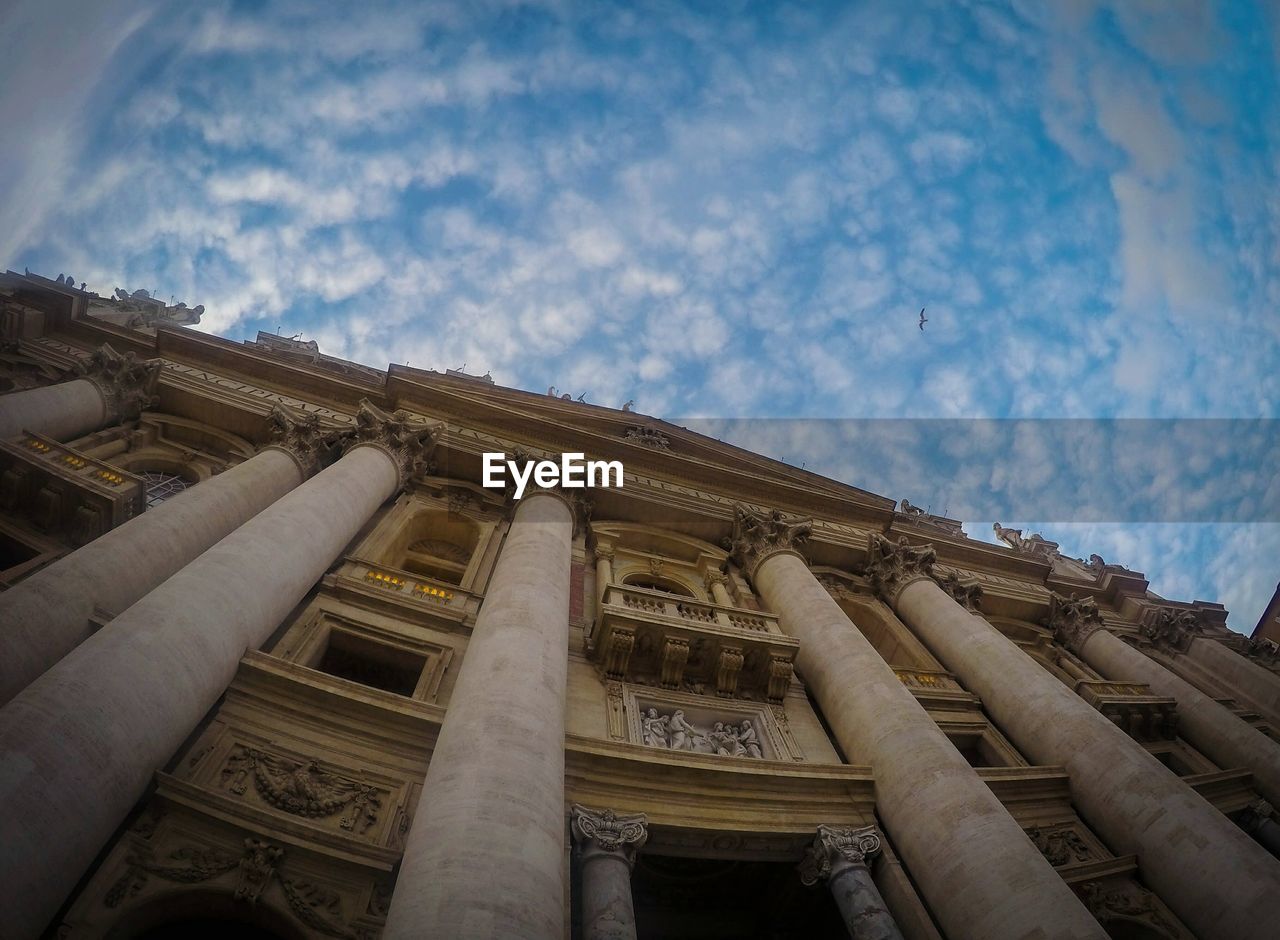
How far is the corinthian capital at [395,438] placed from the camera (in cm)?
1867

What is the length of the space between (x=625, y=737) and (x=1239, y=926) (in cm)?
957

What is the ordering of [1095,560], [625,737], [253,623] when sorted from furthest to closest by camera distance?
[1095,560] → [625,737] → [253,623]

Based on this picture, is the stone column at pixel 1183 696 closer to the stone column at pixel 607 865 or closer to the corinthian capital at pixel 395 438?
the stone column at pixel 607 865

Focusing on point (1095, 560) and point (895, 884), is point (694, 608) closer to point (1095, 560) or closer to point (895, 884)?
point (895, 884)

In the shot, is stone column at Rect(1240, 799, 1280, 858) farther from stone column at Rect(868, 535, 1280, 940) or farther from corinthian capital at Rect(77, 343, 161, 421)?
corinthian capital at Rect(77, 343, 161, 421)

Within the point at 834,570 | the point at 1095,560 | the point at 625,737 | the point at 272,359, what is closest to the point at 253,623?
the point at 625,737

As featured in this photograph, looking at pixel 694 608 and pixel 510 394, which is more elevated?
pixel 510 394

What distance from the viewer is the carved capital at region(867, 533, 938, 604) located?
71.5ft

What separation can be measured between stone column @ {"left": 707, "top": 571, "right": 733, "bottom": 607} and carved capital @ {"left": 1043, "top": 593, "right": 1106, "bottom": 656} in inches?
489

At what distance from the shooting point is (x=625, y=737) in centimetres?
1322

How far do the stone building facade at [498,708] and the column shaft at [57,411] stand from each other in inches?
3.5

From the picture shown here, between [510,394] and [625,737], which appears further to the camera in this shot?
[510,394]

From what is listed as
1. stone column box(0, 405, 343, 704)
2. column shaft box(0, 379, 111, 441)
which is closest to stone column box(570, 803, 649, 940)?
stone column box(0, 405, 343, 704)

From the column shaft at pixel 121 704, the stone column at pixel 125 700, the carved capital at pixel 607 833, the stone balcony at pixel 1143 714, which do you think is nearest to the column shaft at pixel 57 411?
the stone column at pixel 125 700
